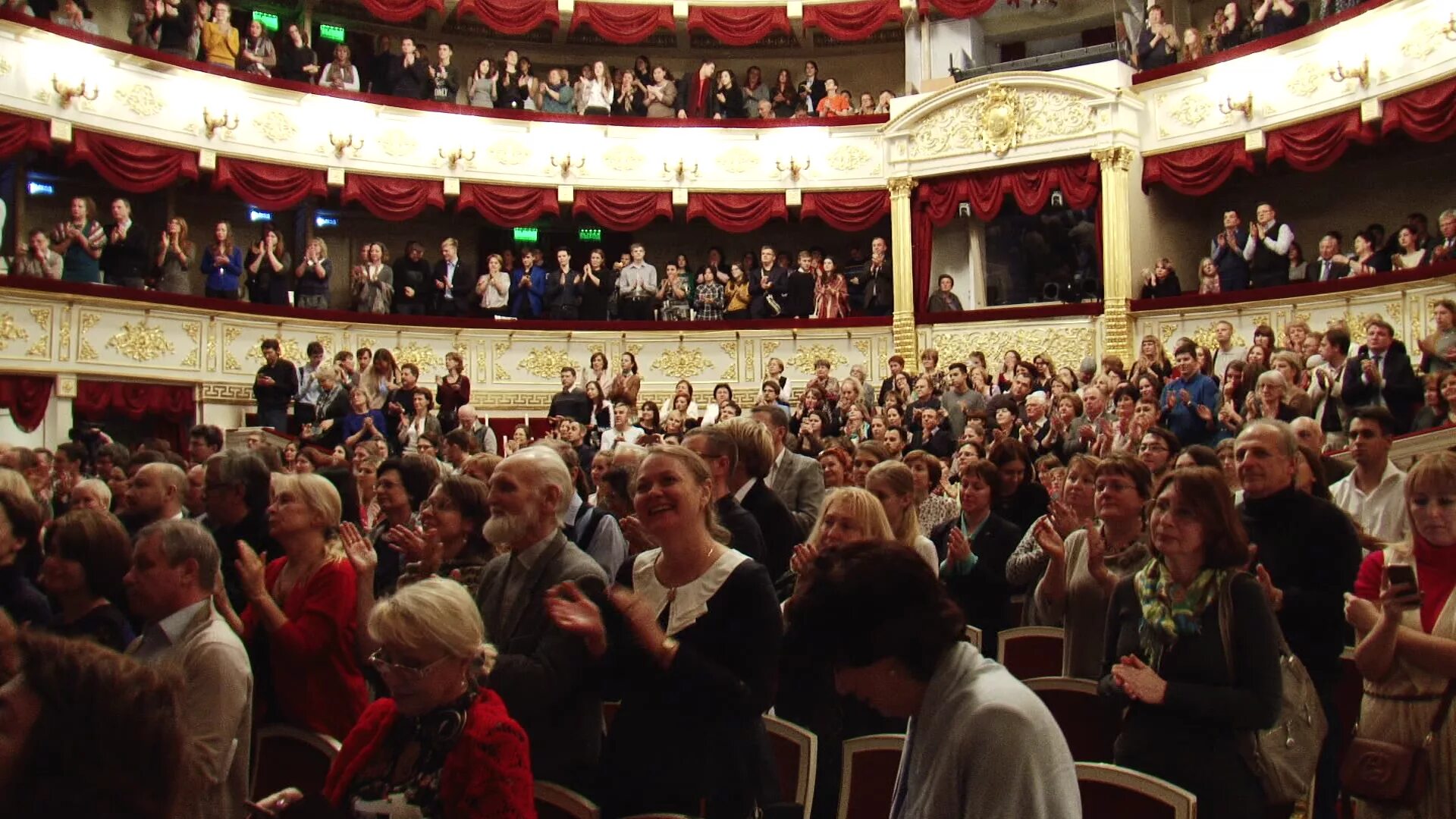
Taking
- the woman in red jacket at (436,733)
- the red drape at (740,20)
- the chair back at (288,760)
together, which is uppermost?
the red drape at (740,20)

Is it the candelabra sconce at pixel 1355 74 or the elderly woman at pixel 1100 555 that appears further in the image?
the candelabra sconce at pixel 1355 74

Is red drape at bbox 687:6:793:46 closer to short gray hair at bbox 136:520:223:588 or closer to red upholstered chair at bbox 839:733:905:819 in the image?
short gray hair at bbox 136:520:223:588

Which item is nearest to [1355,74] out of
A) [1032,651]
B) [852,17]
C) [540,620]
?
[852,17]

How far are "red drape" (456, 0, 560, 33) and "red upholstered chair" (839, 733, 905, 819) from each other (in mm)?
13385

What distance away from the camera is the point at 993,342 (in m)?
13.1

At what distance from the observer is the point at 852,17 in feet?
49.3

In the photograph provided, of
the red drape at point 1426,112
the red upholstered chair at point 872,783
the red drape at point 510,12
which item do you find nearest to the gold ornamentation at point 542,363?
the red drape at point 510,12

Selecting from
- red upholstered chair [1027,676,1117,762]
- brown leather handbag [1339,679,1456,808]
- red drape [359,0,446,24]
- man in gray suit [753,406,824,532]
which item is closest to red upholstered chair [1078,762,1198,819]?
brown leather handbag [1339,679,1456,808]

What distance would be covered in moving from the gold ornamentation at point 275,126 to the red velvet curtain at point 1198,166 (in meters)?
9.10

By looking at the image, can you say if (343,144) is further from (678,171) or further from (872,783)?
(872,783)

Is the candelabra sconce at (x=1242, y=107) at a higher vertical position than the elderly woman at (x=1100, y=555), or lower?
higher

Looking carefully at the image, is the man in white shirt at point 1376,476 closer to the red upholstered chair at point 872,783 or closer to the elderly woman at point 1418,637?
the elderly woman at point 1418,637

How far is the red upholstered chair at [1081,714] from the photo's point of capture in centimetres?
300

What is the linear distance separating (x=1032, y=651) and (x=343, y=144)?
11.6m
